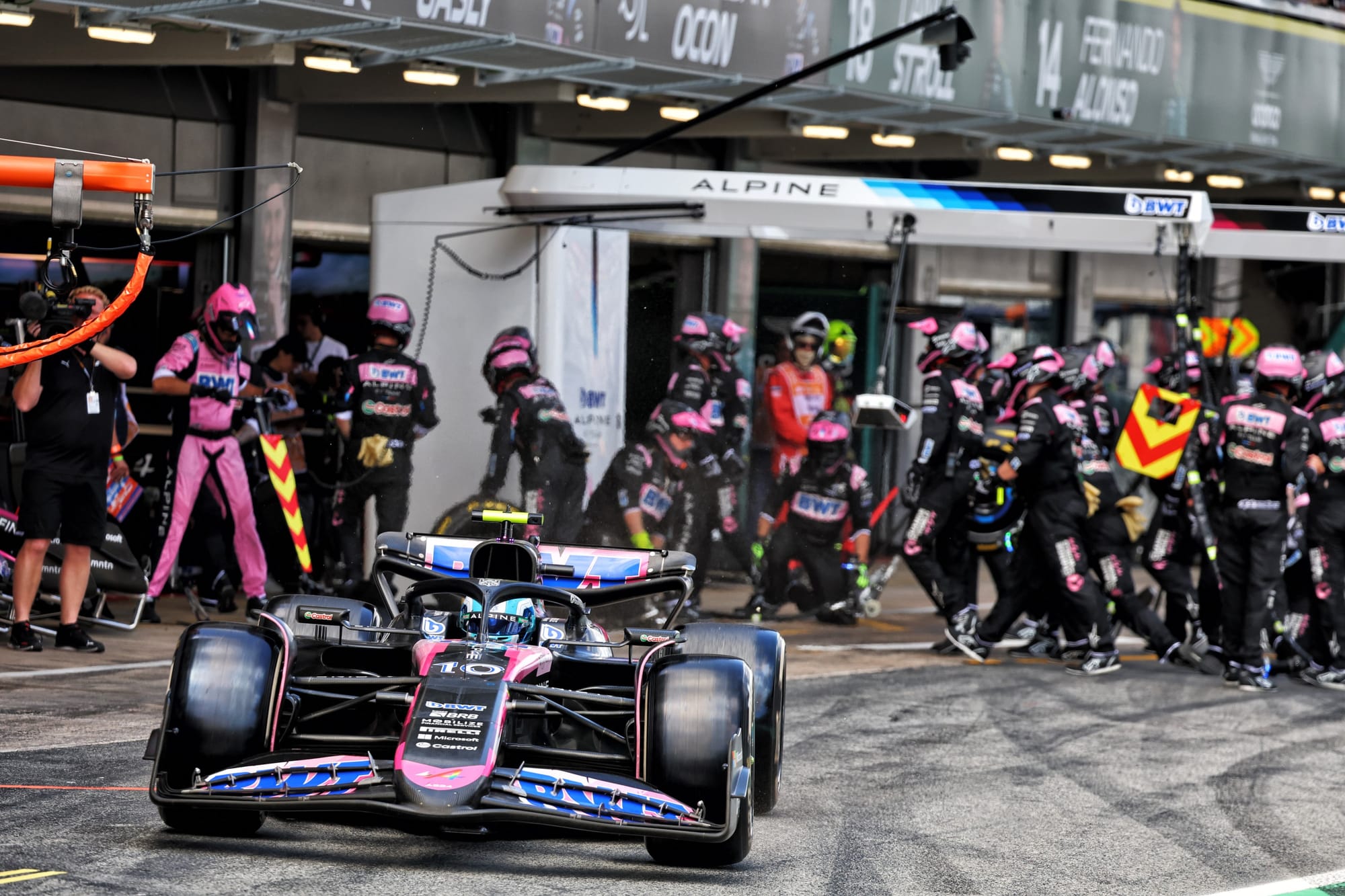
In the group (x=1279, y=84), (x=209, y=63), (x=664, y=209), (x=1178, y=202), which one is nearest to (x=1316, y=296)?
(x=1279, y=84)

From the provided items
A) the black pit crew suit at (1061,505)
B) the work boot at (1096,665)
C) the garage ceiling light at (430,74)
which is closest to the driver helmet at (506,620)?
the black pit crew suit at (1061,505)

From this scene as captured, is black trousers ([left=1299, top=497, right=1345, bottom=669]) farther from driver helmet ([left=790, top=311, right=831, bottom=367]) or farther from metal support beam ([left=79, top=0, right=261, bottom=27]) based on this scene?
metal support beam ([left=79, top=0, right=261, bottom=27])

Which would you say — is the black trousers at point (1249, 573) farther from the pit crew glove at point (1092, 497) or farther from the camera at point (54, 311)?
the camera at point (54, 311)

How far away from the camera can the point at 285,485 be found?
12320 mm

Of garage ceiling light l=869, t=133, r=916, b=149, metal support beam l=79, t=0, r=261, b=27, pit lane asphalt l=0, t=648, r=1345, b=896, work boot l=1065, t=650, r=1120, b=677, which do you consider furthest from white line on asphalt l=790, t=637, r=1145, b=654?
metal support beam l=79, t=0, r=261, b=27

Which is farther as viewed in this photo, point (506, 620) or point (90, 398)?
point (90, 398)

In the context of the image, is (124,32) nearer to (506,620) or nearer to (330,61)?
(330,61)

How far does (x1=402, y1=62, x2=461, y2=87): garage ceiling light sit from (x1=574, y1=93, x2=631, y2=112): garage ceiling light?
1062 mm

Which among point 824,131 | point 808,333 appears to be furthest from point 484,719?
point 824,131

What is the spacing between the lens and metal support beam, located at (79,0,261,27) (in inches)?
419

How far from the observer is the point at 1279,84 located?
1809 cm

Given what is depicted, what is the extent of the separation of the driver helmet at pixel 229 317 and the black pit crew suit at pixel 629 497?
2.70 metres

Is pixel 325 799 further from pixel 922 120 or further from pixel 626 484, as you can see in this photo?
pixel 922 120

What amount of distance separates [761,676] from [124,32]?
6.53 metres
